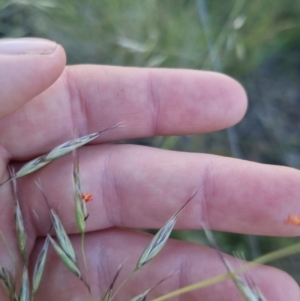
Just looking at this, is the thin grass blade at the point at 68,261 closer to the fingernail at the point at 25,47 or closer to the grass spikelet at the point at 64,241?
the grass spikelet at the point at 64,241

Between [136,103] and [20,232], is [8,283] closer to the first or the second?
[20,232]

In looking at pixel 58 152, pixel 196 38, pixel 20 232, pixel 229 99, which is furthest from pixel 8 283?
pixel 196 38

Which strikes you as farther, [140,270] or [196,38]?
[196,38]

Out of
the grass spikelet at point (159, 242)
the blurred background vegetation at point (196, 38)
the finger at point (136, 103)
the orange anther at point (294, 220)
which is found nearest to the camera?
the orange anther at point (294, 220)

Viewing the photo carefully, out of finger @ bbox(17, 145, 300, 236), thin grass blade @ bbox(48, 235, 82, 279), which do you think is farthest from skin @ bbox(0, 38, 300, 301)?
thin grass blade @ bbox(48, 235, 82, 279)

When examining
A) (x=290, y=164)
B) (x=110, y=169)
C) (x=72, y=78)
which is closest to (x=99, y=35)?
(x=72, y=78)

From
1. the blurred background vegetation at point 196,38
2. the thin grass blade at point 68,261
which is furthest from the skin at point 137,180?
the blurred background vegetation at point 196,38
